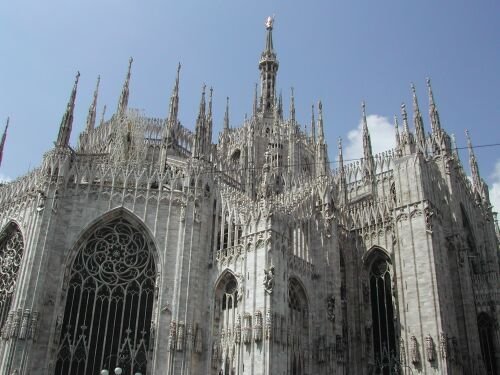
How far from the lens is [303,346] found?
28766mm

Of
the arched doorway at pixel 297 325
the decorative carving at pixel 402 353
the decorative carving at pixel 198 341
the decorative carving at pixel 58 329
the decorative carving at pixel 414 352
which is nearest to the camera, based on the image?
the decorative carving at pixel 58 329

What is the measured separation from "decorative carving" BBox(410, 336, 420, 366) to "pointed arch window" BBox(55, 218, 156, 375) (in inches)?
607

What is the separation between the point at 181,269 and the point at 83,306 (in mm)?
5953

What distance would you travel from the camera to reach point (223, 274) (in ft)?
96.8

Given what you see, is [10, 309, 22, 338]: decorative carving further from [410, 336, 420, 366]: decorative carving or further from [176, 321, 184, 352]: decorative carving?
[410, 336, 420, 366]: decorative carving

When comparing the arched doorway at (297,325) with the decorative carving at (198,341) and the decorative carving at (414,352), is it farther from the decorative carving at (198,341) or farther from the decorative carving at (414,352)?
the decorative carving at (414,352)

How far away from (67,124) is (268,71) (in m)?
38.4

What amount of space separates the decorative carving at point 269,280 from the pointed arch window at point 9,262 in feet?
47.0

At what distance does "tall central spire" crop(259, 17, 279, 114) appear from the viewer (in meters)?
63.1

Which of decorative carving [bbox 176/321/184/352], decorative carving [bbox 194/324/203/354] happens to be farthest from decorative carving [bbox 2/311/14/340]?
decorative carving [bbox 194/324/203/354]

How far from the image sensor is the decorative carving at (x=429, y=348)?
95.6 ft

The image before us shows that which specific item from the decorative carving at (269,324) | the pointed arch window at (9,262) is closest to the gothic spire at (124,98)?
the pointed arch window at (9,262)

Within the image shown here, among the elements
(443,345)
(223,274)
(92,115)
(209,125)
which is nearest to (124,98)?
(92,115)

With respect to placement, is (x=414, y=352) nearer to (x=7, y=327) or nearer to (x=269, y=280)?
(x=269, y=280)
